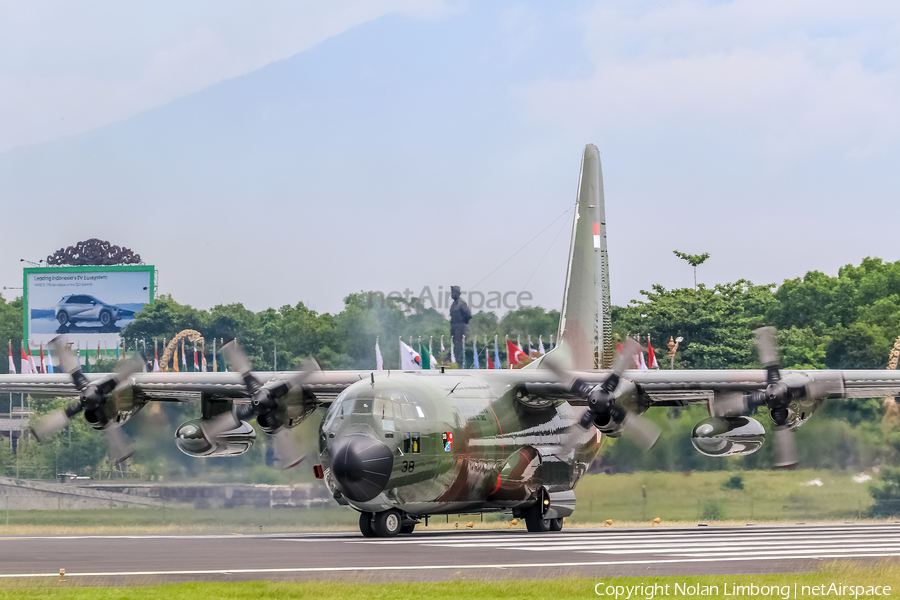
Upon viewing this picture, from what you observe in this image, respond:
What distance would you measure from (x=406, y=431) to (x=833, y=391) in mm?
11939

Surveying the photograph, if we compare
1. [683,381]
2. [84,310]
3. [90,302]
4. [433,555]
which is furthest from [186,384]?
[84,310]

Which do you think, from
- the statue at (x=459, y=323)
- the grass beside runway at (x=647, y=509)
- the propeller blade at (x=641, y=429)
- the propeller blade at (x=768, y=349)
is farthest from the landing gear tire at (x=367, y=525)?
the statue at (x=459, y=323)

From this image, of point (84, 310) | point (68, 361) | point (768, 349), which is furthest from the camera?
point (84, 310)

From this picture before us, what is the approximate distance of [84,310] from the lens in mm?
124875

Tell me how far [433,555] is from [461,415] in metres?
6.35

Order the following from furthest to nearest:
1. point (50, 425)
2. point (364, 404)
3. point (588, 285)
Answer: point (588, 285) < point (50, 425) < point (364, 404)

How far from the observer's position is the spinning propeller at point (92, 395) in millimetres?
32625

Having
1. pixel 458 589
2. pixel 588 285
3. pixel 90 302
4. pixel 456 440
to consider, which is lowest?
pixel 458 589

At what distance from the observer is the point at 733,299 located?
90.9 m

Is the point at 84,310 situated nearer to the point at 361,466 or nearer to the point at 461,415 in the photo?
the point at 461,415

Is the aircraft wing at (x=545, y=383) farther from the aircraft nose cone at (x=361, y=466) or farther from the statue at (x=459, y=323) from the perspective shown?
the statue at (x=459, y=323)

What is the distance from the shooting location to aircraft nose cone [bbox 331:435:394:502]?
2538 centimetres

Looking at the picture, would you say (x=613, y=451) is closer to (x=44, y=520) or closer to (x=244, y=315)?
(x=44, y=520)

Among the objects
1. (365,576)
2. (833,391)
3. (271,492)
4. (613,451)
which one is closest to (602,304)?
(613,451)
